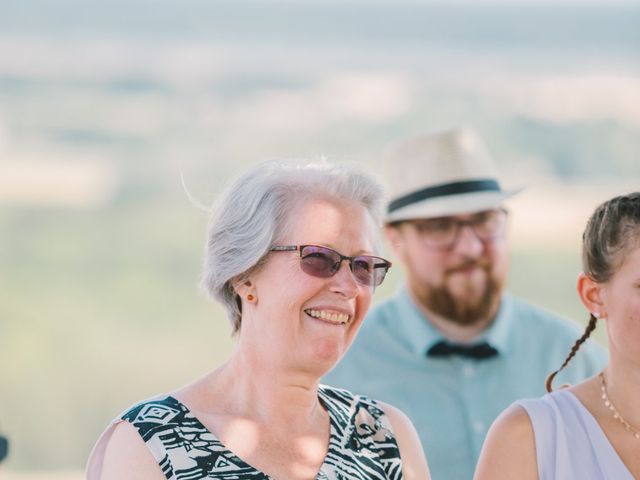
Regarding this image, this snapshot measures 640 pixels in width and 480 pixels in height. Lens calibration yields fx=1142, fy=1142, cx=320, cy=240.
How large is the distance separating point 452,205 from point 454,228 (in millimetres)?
94

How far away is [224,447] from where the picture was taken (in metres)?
2.68

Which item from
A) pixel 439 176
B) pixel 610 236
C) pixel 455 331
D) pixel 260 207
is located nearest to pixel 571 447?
pixel 610 236

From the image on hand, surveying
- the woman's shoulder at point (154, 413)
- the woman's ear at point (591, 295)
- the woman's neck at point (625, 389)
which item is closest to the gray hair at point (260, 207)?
the woman's shoulder at point (154, 413)

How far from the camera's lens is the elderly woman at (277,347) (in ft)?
8.77

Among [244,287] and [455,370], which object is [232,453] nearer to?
[244,287]

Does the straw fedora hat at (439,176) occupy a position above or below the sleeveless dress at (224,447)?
above

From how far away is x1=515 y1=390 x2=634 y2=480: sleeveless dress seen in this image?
8.79ft

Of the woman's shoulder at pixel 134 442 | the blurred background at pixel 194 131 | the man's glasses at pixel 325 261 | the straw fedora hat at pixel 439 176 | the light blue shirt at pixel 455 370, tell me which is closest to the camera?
the woman's shoulder at pixel 134 442

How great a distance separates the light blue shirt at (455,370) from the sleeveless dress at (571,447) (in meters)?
1.30

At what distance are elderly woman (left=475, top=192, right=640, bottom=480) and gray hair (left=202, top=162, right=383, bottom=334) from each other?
1.82ft

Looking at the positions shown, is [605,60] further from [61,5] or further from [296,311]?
[296,311]

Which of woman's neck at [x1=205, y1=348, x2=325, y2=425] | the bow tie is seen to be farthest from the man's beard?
woman's neck at [x1=205, y1=348, x2=325, y2=425]

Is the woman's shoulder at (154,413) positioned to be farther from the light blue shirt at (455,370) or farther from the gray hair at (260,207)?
the light blue shirt at (455,370)

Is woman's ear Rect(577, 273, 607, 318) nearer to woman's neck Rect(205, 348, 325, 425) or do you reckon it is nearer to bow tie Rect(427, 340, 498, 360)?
woman's neck Rect(205, 348, 325, 425)
